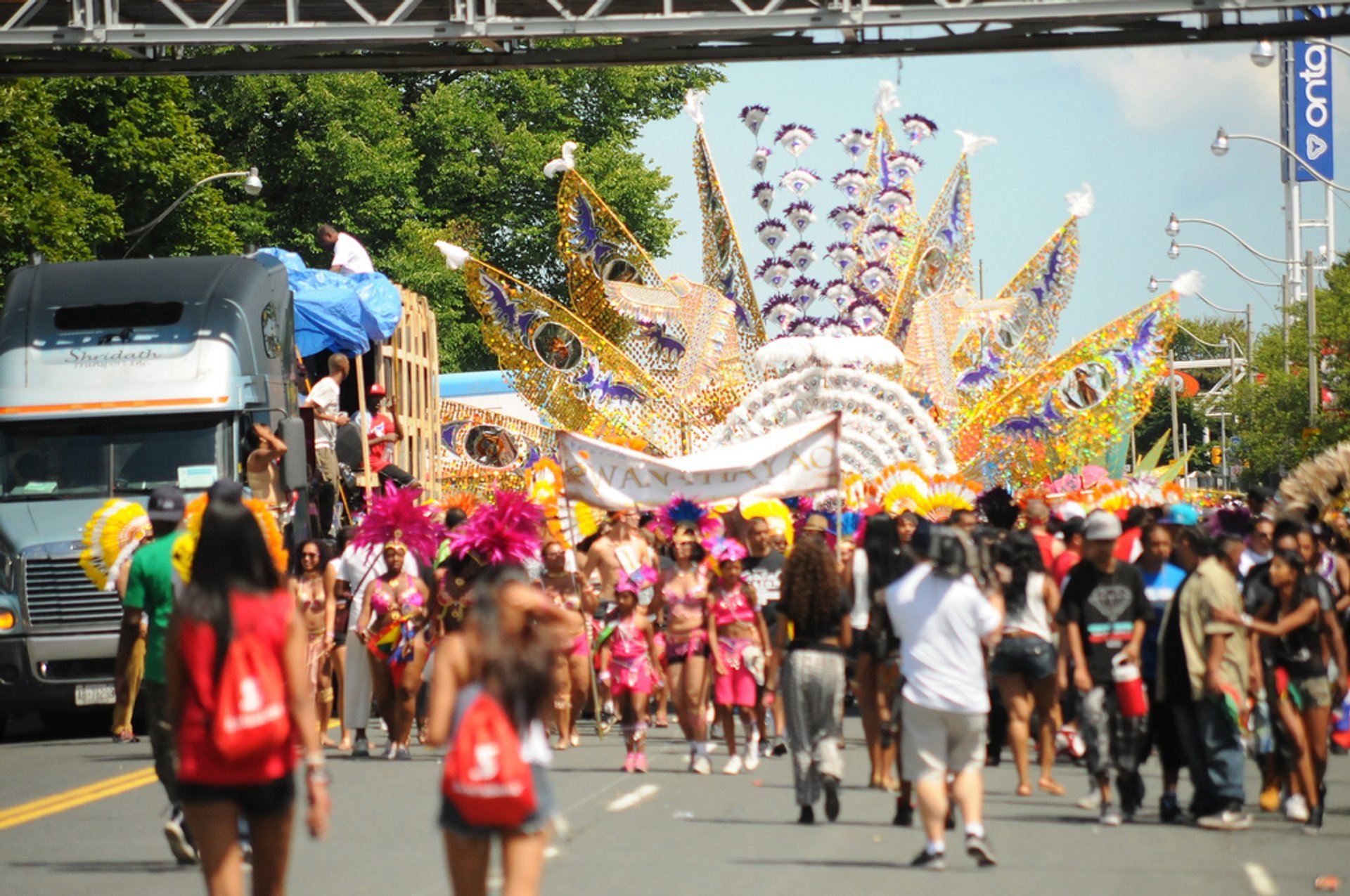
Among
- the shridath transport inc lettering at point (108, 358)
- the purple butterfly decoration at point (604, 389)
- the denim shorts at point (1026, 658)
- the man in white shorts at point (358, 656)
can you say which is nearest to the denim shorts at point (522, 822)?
the denim shorts at point (1026, 658)

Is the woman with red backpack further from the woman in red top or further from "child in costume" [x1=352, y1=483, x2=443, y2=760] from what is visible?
"child in costume" [x1=352, y1=483, x2=443, y2=760]

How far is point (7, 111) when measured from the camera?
2980 centimetres

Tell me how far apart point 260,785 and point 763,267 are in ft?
72.5

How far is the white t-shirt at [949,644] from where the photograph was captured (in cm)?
986

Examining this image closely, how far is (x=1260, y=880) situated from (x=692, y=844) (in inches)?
109

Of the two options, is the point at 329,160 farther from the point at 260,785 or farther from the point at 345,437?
the point at 260,785

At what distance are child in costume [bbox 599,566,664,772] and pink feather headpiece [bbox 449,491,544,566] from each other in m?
0.90

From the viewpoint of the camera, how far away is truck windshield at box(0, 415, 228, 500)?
17.2m

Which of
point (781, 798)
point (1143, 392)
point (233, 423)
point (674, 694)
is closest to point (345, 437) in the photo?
point (233, 423)

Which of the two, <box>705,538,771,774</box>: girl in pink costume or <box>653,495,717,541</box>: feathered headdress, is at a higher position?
<box>653,495,717,541</box>: feathered headdress

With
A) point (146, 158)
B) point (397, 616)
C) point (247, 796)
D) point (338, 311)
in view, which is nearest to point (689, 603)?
point (397, 616)

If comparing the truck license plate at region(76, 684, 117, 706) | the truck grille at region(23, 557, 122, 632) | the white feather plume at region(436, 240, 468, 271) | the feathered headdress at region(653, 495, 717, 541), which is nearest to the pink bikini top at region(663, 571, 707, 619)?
the feathered headdress at region(653, 495, 717, 541)

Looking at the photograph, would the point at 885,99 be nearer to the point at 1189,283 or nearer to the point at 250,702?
the point at 1189,283

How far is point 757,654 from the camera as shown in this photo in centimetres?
1433
